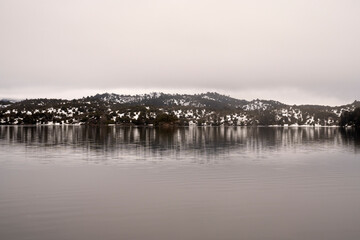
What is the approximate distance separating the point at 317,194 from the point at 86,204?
17.3 m

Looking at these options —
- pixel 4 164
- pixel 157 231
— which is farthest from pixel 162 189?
pixel 4 164

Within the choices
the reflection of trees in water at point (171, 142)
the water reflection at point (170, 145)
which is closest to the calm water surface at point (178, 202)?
the water reflection at point (170, 145)

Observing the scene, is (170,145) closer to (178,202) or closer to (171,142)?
(171,142)

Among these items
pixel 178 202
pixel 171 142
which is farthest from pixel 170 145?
pixel 178 202

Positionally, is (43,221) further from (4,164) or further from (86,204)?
(4,164)

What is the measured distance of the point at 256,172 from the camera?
3759 centimetres

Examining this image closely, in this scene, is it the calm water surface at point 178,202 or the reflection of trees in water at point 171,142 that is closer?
the calm water surface at point 178,202

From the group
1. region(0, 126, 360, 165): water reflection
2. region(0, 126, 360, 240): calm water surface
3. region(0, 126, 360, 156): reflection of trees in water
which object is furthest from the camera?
region(0, 126, 360, 156): reflection of trees in water

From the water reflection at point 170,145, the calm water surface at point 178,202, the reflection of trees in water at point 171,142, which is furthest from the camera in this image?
the reflection of trees in water at point 171,142

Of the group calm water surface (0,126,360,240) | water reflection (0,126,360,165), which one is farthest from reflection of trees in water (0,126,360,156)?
calm water surface (0,126,360,240)

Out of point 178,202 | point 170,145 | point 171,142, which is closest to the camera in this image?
point 178,202

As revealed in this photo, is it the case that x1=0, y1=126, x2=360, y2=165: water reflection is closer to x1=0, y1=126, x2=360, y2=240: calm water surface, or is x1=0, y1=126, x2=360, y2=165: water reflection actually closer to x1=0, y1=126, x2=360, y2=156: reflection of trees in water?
x1=0, y1=126, x2=360, y2=156: reflection of trees in water

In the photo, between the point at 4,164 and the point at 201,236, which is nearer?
the point at 201,236

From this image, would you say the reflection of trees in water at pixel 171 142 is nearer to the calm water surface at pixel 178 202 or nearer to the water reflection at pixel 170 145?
the water reflection at pixel 170 145
